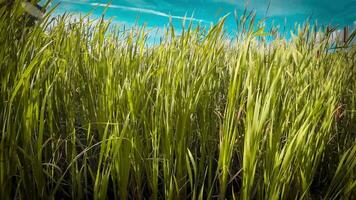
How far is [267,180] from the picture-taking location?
2.97 feet

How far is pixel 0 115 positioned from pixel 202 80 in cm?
59

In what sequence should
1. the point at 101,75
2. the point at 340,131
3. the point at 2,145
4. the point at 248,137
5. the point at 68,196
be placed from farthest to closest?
the point at 340,131, the point at 101,75, the point at 68,196, the point at 248,137, the point at 2,145

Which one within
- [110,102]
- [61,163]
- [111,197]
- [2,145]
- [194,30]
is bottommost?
[111,197]

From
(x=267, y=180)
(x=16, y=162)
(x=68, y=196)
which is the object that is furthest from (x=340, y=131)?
(x=16, y=162)

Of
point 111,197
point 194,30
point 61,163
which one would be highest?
point 194,30

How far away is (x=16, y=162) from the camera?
78 centimetres

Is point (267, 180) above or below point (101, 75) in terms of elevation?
below

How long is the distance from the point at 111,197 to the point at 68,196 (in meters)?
0.15

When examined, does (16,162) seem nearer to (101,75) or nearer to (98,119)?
(98,119)

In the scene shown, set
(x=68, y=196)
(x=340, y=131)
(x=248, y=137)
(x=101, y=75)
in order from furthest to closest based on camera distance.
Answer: (x=340, y=131), (x=101, y=75), (x=68, y=196), (x=248, y=137)

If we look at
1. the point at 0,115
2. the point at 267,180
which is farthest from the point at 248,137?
the point at 0,115

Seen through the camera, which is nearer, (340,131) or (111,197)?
(111,197)

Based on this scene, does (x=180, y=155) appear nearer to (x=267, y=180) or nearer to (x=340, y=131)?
(x=267, y=180)

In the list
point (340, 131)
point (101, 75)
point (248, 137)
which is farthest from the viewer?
point (340, 131)
